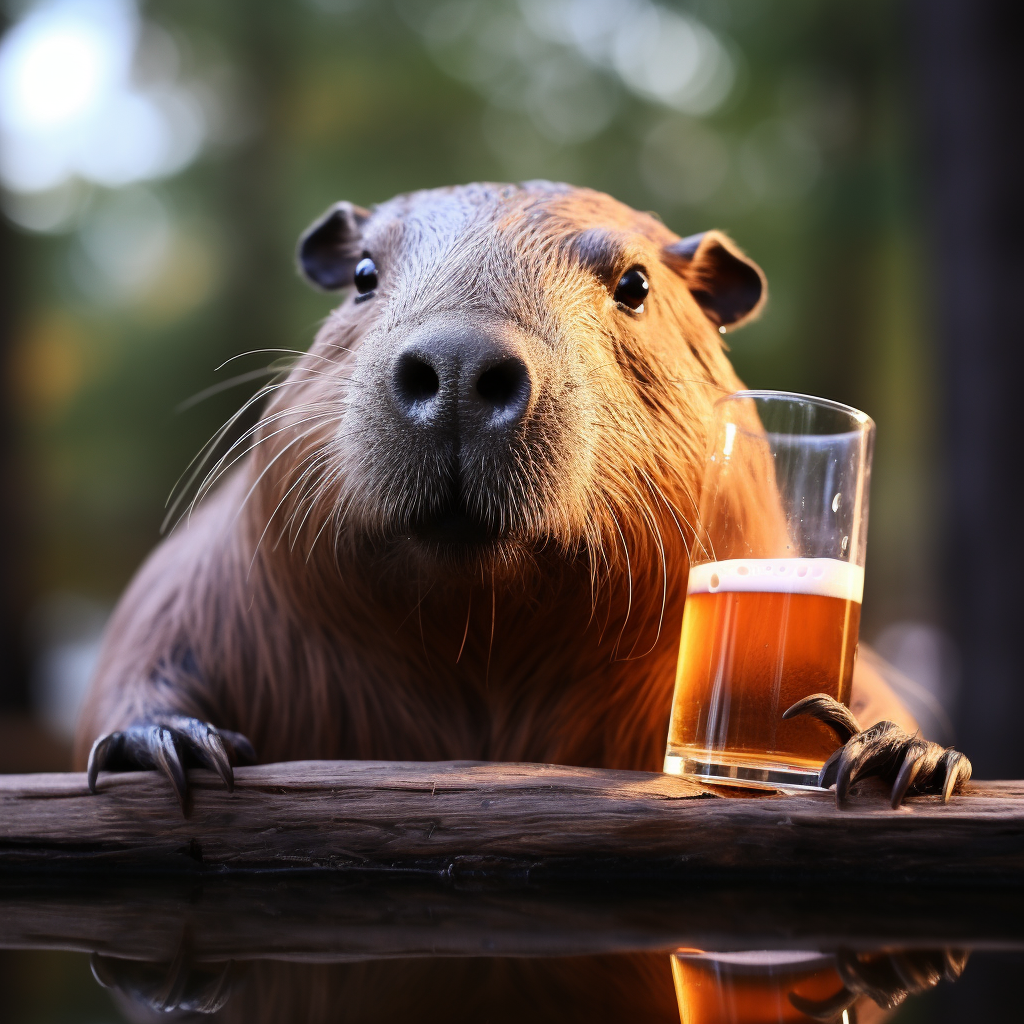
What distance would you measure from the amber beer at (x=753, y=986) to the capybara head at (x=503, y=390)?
0.60 metres

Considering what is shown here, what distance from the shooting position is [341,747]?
192cm

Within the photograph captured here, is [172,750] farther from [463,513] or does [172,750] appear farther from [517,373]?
[517,373]

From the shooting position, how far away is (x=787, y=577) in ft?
5.33

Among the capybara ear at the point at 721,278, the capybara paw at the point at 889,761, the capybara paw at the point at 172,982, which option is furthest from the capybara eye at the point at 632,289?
the capybara paw at the point at 172,982

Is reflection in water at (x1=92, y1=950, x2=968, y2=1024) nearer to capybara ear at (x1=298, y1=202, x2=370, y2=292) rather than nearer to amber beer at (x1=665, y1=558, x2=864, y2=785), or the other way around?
amber beer at (x1=665, y1=558, x2=864, y2=785)

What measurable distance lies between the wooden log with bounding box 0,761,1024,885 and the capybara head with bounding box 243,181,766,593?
0.32 meters

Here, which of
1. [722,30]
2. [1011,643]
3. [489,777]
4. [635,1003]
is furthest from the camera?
[722,30]

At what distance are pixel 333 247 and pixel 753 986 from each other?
151cm

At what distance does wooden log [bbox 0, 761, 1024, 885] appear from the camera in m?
1.49

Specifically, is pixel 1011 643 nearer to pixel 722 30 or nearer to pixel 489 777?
pixel 489 777

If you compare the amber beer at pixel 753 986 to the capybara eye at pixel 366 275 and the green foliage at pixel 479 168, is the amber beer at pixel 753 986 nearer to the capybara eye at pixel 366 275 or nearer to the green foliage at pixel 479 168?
the capybara eye at pixel 366 275

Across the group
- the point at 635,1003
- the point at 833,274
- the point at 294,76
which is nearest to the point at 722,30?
the point at 833,274

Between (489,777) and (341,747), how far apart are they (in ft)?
1.44

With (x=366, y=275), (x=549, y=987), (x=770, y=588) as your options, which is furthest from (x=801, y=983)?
(x=366, y=275)
